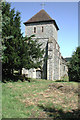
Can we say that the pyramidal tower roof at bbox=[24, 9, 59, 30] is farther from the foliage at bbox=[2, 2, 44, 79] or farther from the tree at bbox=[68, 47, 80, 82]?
the tree at bbox=[68, 47, 80, 82]

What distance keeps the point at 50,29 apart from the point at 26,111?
62.2ft

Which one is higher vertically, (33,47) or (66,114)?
(33,47)

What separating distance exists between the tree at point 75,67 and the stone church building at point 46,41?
5.42 m

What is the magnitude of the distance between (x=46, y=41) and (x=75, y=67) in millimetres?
9230

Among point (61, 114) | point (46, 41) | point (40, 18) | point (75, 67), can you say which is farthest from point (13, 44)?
point (40, 18)

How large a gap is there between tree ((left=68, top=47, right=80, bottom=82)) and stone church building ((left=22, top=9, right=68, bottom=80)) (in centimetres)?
542

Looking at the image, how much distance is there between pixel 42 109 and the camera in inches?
232

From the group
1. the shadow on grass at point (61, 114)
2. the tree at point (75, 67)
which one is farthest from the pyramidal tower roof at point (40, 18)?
the shadow on grass at point (61, 114)

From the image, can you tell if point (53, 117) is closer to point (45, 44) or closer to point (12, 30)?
point (12, 30)

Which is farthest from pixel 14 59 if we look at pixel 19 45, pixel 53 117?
pixel 53 117

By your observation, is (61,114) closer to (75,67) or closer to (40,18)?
(75,67)

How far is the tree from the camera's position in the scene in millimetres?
14695

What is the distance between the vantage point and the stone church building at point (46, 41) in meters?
20.6

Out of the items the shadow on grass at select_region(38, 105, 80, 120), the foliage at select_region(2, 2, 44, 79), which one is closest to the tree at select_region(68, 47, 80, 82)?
Answer: the foliage at select_region(2, 2, 44, 79)
